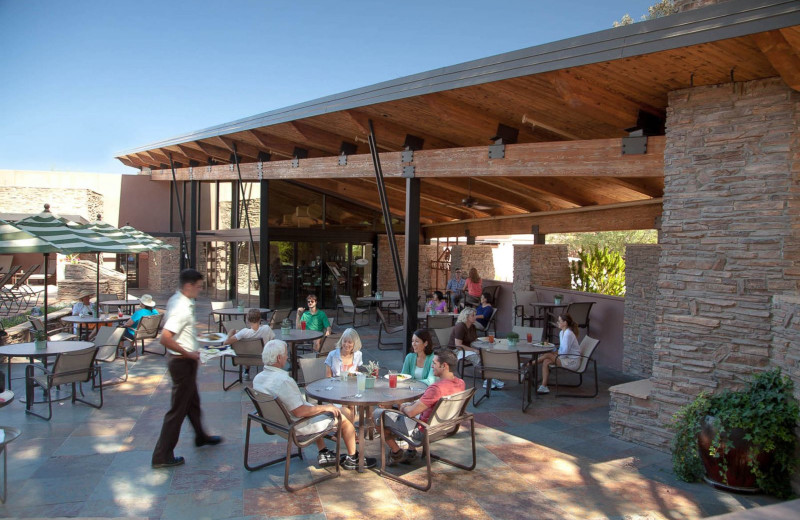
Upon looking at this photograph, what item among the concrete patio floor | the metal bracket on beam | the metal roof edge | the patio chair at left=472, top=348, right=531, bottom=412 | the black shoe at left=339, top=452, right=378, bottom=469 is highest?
the metal roof edge

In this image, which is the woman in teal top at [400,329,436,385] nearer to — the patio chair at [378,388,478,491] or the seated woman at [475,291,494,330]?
the patio chair at [378,388,478,491]

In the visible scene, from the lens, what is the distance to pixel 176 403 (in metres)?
4.68

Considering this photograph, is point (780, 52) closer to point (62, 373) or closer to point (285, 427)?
point (285, 427)

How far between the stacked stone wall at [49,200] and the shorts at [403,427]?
674 inches

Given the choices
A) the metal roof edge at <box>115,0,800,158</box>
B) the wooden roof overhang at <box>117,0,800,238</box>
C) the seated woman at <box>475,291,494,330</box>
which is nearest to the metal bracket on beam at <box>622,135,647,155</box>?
the wooden roof overhang at <box>117,0,800,238</box>

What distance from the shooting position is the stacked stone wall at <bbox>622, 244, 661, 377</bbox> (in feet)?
26.5

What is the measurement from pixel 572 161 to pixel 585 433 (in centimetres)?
291

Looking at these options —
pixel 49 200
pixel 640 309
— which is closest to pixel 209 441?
pixel 640 309

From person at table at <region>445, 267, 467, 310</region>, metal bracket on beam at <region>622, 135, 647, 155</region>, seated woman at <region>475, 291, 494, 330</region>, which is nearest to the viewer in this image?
metal bracket on beam at <region>622, 135, 647, 155</region>

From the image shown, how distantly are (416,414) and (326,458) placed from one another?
2.87 feet

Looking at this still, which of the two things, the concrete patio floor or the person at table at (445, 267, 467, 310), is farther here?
the person at table at (445, 267, 467, 310)

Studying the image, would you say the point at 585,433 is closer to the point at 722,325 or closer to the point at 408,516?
the point at 722,325

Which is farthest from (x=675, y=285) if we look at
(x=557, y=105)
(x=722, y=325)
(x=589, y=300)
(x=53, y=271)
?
(x=53, y=271)

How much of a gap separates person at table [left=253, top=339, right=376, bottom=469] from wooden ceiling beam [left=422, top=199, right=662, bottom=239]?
733cm
